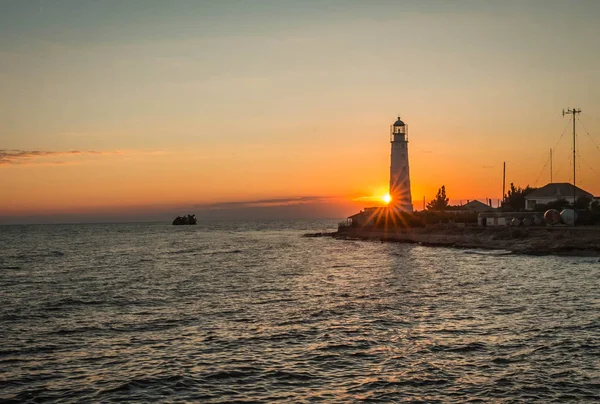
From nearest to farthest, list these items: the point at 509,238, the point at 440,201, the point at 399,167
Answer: the point at 509,238, the point at 399,167, the point at 440,201

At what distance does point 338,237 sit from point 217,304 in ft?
263

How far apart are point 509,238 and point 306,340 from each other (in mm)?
54223

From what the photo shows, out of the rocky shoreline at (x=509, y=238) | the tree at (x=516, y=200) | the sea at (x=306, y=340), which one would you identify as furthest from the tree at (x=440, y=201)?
the sea at (x=306, y=340)

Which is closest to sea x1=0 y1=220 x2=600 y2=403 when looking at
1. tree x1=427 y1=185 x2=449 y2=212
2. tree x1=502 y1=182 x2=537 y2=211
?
tree x1=502 y1=182 x2=537 y2=211

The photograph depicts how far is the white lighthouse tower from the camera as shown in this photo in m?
92.4

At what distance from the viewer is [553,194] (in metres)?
98.9

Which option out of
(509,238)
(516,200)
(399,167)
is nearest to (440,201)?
(516,200)

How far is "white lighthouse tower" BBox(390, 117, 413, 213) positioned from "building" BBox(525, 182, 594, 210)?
23317mm

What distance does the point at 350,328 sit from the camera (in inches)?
849

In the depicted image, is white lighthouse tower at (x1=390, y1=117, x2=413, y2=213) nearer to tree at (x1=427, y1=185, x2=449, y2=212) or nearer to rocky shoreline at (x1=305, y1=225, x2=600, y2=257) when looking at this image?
rocky shoreline at (x1=305, y1=225, x2=600, y2=257)

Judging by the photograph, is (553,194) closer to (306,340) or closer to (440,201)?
(440,201)

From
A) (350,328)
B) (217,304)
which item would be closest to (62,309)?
(217,304)

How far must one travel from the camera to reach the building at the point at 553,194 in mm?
97438

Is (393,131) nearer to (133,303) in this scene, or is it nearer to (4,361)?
(133,303)
